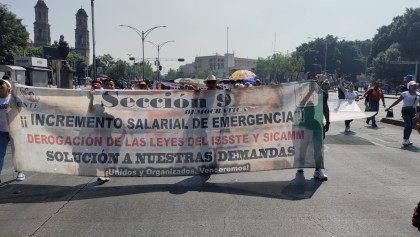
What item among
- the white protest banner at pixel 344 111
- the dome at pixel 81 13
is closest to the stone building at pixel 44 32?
the dome at pixel 81 13

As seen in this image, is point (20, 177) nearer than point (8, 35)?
Yes

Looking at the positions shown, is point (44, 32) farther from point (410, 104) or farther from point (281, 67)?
point (410, 104)

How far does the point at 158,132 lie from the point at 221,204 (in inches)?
67.8

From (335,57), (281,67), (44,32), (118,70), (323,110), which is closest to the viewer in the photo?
(323,110)

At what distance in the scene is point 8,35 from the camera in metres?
56.2

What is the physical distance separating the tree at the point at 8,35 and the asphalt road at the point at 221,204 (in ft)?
179

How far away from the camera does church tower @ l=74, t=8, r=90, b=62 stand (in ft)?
408

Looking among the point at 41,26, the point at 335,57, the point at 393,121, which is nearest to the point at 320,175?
the point at 393,121

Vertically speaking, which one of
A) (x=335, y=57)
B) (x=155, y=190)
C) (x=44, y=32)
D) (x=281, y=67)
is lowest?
(x=155, y=190)

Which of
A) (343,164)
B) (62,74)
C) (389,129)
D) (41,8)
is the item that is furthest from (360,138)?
(41,8)

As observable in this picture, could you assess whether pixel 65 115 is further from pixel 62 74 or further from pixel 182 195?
pixel 62 74

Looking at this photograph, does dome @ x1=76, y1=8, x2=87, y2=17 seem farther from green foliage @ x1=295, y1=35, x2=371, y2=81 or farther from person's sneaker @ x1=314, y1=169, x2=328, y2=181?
person's sneaker @ x1=314, y1=169, x2=328, y2=181

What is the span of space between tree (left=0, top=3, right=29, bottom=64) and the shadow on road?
55.8 metres

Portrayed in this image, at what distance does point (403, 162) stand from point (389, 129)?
724 centimetres
